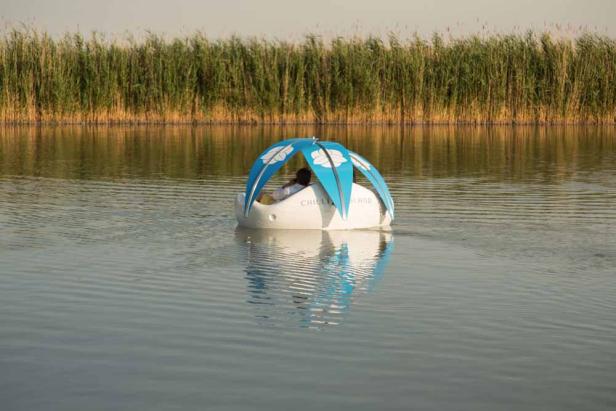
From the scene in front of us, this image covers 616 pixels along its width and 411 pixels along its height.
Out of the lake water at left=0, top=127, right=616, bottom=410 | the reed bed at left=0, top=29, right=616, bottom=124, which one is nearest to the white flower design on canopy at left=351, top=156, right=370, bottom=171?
the lake water at left=0, top=127, right=616, bottom=410

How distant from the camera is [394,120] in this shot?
4038cm

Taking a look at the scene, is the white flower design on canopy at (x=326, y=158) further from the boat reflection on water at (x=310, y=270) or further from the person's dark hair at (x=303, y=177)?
the boat reflection on water at (x=310, y=270)

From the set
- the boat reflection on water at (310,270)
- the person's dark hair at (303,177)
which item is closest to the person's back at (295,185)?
the person's dark hair at (303,177)

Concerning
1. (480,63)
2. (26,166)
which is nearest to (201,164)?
(26,166)

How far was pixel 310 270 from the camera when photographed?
10859 mm

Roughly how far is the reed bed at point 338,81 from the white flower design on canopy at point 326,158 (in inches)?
1025

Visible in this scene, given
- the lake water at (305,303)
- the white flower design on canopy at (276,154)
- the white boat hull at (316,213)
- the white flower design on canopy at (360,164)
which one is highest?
the white flower design on canopy at (276,154)

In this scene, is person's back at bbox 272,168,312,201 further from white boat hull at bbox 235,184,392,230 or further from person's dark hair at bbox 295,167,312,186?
white boat hull at bbox 235,184,392,230

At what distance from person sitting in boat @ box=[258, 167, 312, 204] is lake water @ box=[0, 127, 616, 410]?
0.55 meters

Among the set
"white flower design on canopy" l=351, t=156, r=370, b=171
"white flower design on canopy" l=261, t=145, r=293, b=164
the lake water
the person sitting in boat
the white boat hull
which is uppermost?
"white flower design on canopy" l=261, t=145, r=293, b=164

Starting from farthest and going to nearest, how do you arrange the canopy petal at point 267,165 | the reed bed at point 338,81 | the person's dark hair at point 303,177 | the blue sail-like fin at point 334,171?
1. the reed bed at point 338,81
2. the canopy petal at point 267,165
3. the person's dark hair at point 303,177
4. the blue sail-like fin at point 334,171

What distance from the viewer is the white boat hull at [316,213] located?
13578 mm

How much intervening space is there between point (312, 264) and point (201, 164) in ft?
44.3

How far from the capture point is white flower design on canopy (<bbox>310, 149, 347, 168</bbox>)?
13641mm
